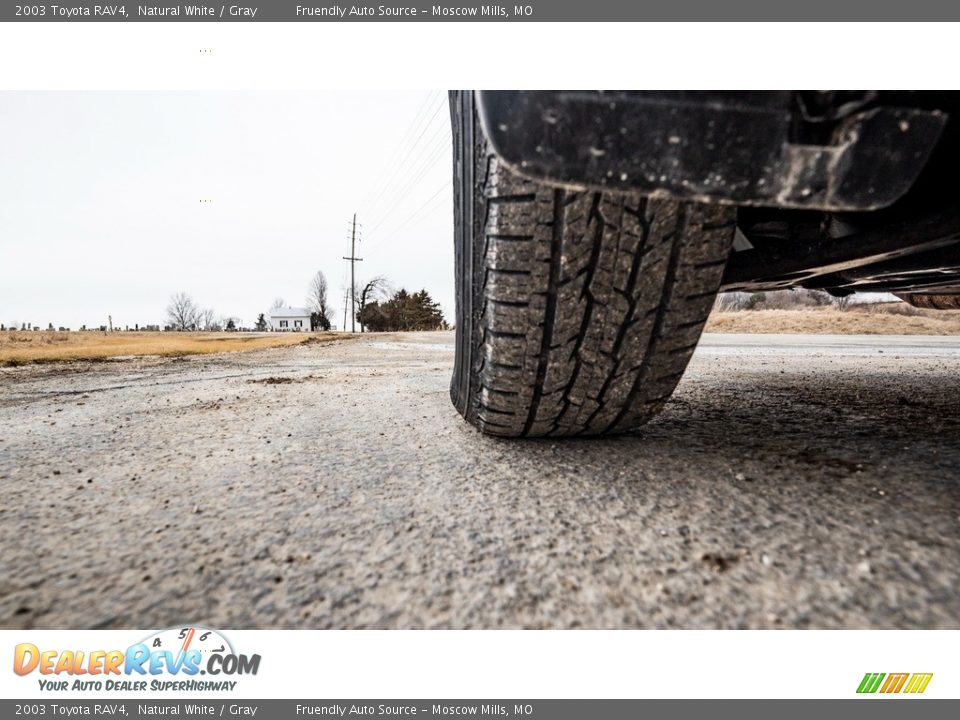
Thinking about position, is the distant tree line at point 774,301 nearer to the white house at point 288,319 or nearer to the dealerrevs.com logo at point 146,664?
the dealerrevs.com logo at point 146,664

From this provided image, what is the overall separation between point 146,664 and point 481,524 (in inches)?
17.3

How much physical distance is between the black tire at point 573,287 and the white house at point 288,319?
190ft

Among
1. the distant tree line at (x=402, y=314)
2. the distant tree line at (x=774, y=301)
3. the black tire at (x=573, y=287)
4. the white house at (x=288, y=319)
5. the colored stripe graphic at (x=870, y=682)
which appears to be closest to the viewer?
the colored stripe graphic at (x=870, y=682)

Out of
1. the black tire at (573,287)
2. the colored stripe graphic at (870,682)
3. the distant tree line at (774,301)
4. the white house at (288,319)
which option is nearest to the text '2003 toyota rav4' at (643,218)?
the black tire at (573,287)

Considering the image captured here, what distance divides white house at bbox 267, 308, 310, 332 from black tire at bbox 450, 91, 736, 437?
190ft

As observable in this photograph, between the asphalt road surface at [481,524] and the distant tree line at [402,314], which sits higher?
the asphalt road surface at [481,524]

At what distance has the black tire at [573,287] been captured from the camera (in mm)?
756

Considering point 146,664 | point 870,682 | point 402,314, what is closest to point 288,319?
point 402,314

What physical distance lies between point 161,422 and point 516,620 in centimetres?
145

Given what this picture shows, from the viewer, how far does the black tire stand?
76 centimetres

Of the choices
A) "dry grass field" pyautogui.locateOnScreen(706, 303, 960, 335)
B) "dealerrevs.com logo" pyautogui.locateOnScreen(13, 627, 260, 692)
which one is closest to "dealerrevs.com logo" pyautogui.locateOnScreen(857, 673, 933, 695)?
"dealerrevs.com logo" pyautogui.locateOnScreen(13, 627, 260, 692)

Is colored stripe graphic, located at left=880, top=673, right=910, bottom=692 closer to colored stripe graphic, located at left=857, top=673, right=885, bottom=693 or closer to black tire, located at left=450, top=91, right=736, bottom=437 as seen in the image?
colored stripe graphic, located at left=857, top=673, right=885, bottom=693

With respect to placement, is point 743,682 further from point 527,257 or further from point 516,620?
point 527,257

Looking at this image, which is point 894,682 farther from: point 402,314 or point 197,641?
point 402,314
